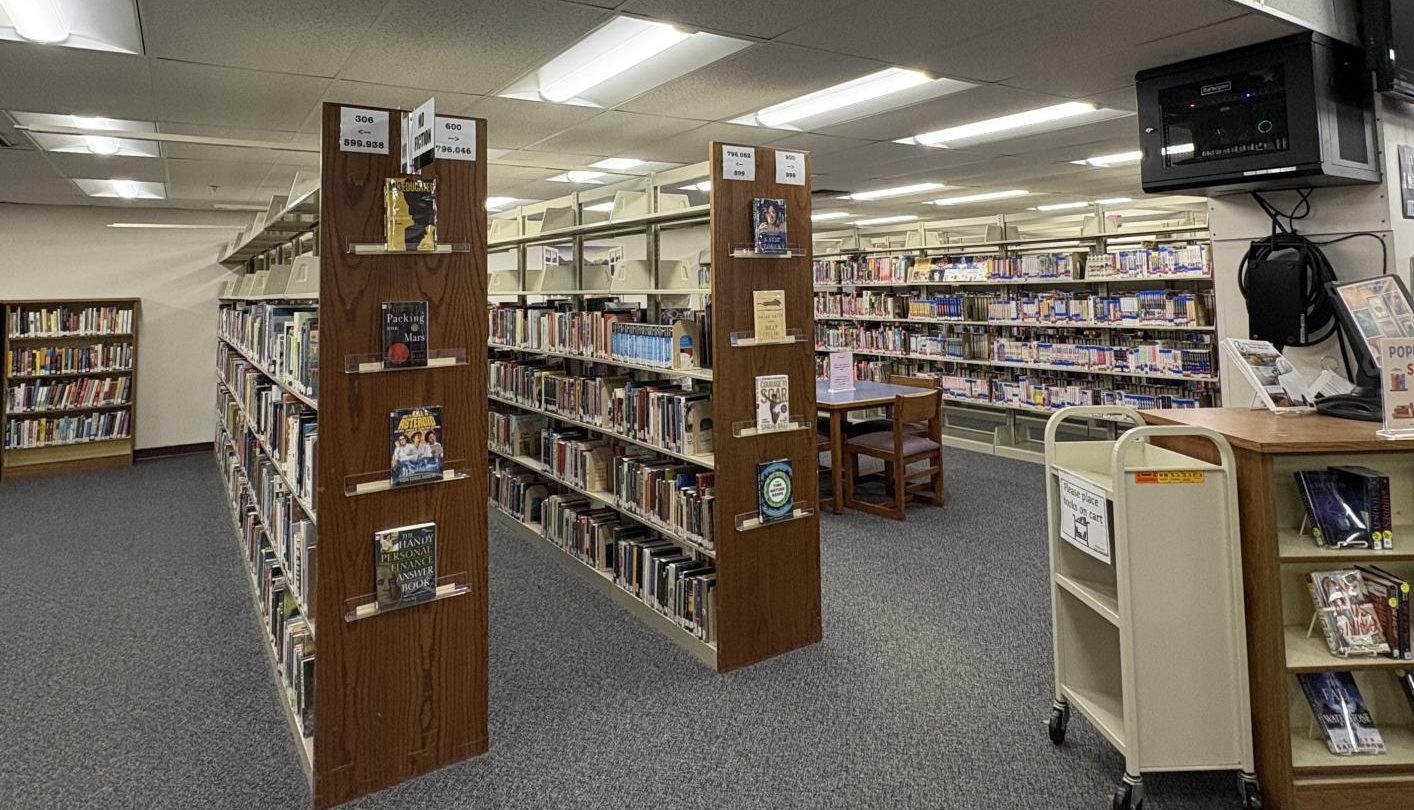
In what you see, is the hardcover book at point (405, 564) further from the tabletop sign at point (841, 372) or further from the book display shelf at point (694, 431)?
the tabletop sign at point (841, 372)

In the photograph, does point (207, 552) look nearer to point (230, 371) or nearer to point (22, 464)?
point (230, 371)

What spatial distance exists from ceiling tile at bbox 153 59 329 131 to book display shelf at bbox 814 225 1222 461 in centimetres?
560

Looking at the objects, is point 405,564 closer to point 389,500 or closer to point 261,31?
point 389,500

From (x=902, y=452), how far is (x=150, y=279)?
7891 mm

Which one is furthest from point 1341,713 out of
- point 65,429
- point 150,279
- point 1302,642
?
point 150,279

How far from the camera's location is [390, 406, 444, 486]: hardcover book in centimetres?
227

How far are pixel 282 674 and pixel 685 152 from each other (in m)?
4.20

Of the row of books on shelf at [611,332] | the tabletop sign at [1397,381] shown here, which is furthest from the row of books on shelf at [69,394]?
the tabletop sign at [1397,381]

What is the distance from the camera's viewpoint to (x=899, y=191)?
302 inches

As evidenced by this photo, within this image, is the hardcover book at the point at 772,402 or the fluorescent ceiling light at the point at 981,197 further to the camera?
the fluorescent ceiling light at the point at 981,197

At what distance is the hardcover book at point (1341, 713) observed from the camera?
1996 mm

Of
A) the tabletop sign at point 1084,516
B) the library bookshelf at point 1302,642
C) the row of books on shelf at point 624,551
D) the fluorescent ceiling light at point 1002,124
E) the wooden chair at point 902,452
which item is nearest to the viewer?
the library bookshelf at point 1302,642

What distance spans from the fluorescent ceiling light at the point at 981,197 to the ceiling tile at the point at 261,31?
686cm

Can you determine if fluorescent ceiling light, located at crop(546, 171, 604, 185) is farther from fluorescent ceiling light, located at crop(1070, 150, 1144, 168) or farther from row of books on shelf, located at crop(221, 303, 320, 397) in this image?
fluorescent ceiling light, located at crop(1070, 150, 1144, 168)
